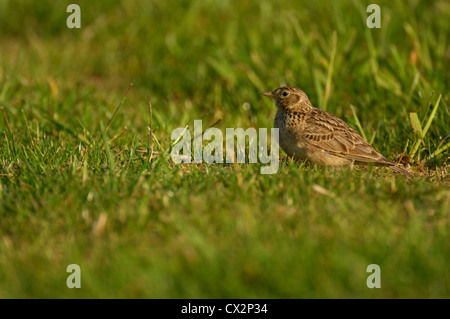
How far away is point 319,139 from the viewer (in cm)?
A: 532

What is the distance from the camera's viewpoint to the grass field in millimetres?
3277

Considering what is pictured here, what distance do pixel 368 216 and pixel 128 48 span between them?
5620 mm

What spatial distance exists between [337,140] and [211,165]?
116 centimetres

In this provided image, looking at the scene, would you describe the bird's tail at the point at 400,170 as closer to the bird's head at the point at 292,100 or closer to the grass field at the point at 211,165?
the grass field at the point at 211,165

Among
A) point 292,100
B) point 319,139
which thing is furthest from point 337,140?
point 292,100

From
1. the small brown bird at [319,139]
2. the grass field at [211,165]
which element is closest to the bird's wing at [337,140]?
the small brown bird at [319,139]

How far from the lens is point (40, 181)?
4.25m

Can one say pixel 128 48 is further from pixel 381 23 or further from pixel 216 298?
pixel 216 298

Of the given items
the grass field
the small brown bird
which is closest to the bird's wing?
the small brown bird

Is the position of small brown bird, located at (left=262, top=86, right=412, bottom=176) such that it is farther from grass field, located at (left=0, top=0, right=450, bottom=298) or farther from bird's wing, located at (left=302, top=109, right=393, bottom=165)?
grass field, located at (left=0, top=0, right=450, bottom=298)

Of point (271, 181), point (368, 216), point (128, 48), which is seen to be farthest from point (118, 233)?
point (128, 48)

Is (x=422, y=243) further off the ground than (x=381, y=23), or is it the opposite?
(x=381, y=23)

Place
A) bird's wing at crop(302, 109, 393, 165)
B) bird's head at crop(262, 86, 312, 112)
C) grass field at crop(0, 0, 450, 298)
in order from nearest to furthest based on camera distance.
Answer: grass field at crop(0, 0, 450, 298)
bird's wing at crop(302, 109, 393, 165)
bird's head at crop(262, 86, 312, 112)

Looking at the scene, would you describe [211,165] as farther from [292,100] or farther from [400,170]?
[400,170]
